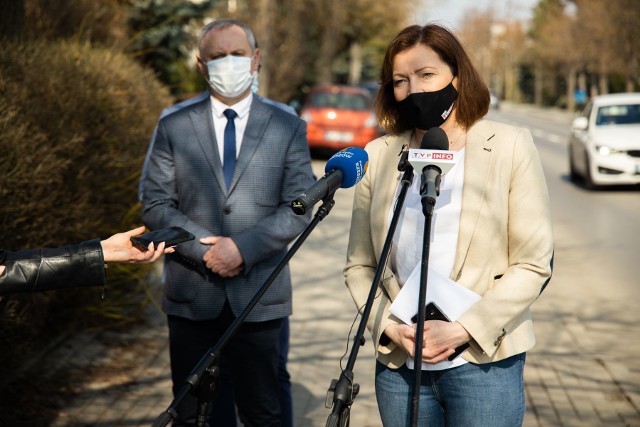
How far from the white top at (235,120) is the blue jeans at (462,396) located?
1.57m

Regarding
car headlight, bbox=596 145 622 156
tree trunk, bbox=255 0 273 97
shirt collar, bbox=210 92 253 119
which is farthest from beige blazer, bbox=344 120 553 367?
tree trunk, bbox=255 0 273 97

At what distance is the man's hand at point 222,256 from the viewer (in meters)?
3.90

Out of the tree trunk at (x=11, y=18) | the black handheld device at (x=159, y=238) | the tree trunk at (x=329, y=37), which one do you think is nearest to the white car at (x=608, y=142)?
the tree trunk at (x=11, y=18)

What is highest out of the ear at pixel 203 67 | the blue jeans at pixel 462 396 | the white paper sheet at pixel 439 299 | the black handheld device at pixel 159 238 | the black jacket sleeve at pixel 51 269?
the ear at pixel 203 67

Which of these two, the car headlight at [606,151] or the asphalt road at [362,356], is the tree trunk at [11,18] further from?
the car headlight at [606,151]

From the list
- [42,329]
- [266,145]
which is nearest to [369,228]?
[266,145]

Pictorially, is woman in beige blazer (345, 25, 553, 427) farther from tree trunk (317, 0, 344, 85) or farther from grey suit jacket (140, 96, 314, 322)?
tree trunk (317, 0, 344, 85)

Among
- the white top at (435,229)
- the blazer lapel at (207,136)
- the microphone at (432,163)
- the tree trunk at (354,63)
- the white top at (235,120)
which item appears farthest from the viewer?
the tree trunk at (354,63)

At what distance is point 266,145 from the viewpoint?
4.09 m

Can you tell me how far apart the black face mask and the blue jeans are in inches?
31.5

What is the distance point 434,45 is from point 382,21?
49.7 meters

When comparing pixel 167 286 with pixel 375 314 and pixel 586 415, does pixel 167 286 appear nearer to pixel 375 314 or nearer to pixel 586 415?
pixel 375 314

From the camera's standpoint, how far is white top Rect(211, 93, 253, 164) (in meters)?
4.16

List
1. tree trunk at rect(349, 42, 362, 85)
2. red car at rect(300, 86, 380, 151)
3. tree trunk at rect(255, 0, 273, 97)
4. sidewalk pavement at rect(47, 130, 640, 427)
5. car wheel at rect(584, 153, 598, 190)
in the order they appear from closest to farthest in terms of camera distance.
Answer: sidewalk pavement at rect(47, 130, 640, 427)
car wheel at rect(584, 153, 598, 190)
red car at rect(300, 86, 380, 151)
tree trunk at rect(255, 0, 273, 97)
tree trunk at rect(349, 42, 362, 85)
